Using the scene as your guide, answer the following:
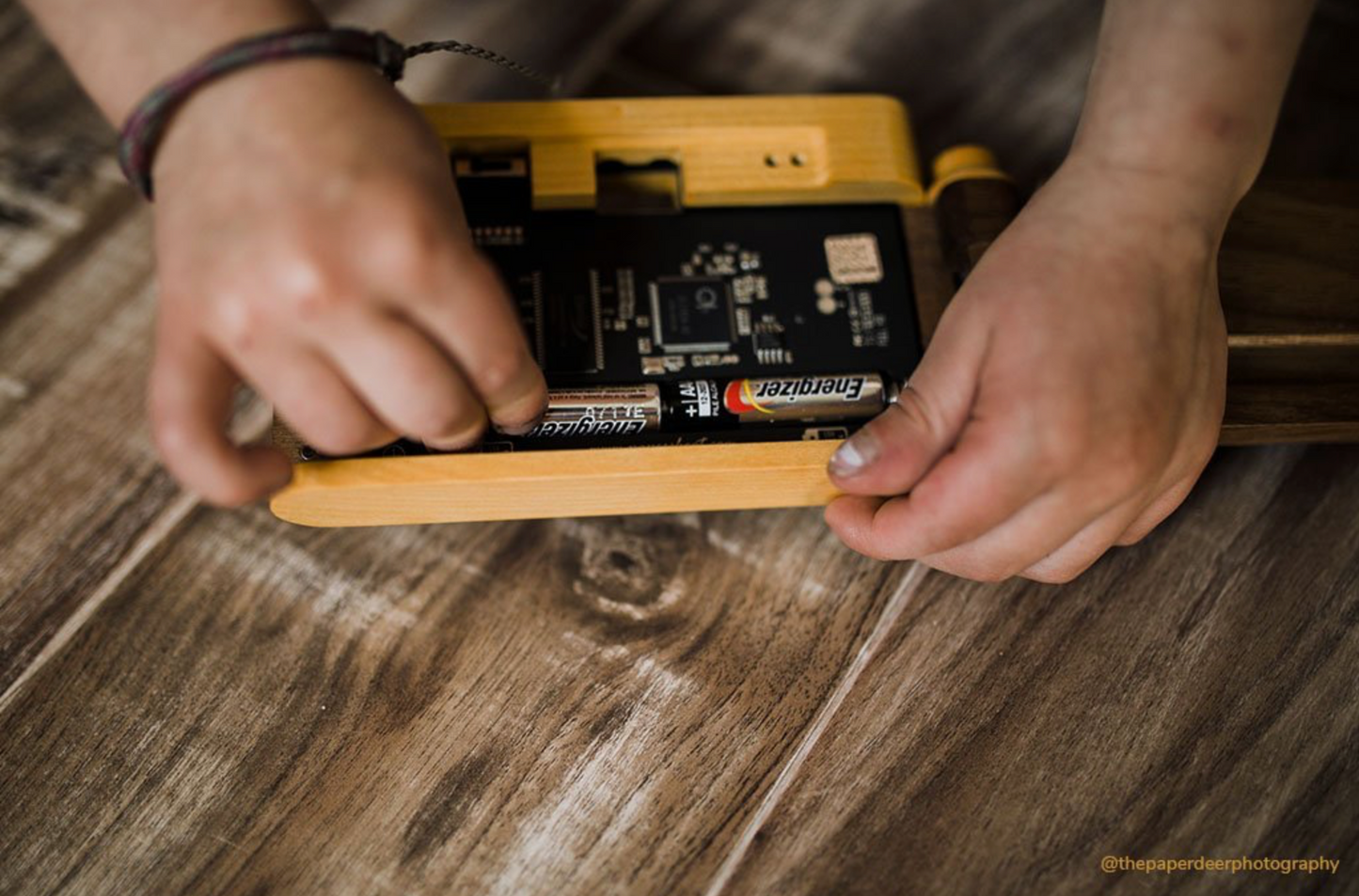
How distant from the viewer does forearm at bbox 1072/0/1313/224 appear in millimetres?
597

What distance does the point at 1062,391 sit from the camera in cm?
56

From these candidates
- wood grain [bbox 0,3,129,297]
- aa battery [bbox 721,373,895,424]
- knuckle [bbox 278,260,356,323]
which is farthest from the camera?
wood grain [bbox 0,3,129,297]

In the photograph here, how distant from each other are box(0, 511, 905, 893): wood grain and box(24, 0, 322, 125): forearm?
316 millimetres

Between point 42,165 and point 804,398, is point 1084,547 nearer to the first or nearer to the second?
point 804,398

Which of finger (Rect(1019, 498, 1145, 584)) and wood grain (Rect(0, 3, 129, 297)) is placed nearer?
finger (Rect(1019, 498, 1145, 584))

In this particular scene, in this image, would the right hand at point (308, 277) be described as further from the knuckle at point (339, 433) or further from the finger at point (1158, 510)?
the finger at point (1158, 510)

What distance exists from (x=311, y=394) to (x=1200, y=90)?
1.74ft

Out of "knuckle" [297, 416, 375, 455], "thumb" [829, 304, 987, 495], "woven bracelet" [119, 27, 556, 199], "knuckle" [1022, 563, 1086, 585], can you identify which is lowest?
"knuckle" [1022, 563, 1086, 585]

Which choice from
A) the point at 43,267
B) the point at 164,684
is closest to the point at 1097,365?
the point at 164,684

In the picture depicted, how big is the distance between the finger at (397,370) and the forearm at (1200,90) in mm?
409

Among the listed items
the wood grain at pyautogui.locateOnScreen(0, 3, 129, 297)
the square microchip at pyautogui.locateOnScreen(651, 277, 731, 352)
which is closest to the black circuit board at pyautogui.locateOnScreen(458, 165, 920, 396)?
the square microchip at pyautogui.locateOnScreen(651, 277, 731, 352)

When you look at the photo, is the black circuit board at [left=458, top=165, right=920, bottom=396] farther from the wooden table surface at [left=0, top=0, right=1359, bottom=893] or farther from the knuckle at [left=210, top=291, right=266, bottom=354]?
the knuckle at [left=210, top=291, right=266, bottom=354]

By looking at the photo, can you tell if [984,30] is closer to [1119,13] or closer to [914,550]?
[1119,13]

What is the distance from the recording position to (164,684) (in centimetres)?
68
